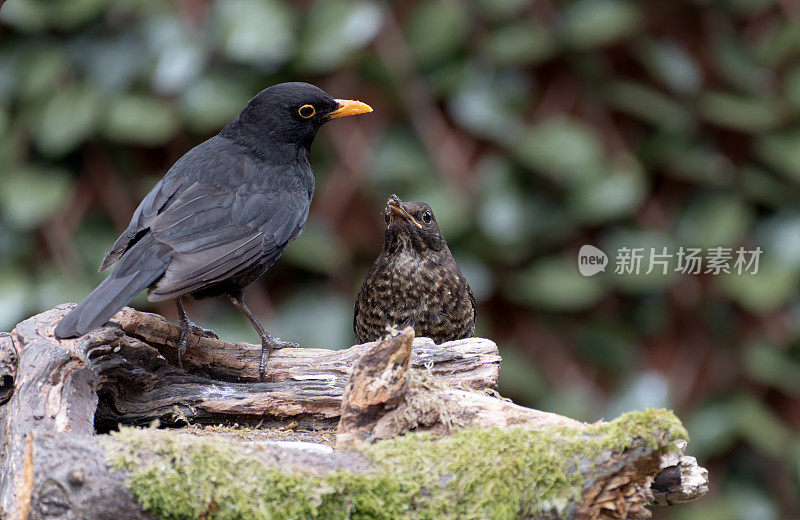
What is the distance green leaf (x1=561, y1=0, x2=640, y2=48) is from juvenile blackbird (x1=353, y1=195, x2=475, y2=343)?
4.73 ft

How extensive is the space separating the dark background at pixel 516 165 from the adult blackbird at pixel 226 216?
92 cm

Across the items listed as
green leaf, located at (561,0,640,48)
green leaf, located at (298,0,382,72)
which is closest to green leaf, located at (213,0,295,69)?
green leaf, located at (298,0,382,72)

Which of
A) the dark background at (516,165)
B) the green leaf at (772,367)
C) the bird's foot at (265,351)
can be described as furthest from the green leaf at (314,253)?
the green leaf at (772,367)

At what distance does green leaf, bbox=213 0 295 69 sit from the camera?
3.92 metres

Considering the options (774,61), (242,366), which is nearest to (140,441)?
(242,366)

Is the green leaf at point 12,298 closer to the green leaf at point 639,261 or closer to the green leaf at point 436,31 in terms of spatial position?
the green leaf at point 436,31

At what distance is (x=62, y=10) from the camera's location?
4.02 meters

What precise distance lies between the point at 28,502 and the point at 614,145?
352 cm

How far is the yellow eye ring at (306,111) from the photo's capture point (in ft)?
10.2

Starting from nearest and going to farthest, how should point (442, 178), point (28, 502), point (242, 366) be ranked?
point (28, 502)
point (242, 366)
point (442, 178)

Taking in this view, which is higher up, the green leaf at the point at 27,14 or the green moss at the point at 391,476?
the green leaf at the point at 27,14

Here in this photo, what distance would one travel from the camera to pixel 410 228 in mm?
3340

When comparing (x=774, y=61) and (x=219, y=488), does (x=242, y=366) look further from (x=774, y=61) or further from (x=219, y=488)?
(x=774, y=61)

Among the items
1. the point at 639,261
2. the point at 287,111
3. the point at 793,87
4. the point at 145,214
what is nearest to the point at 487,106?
the point at 639,261
